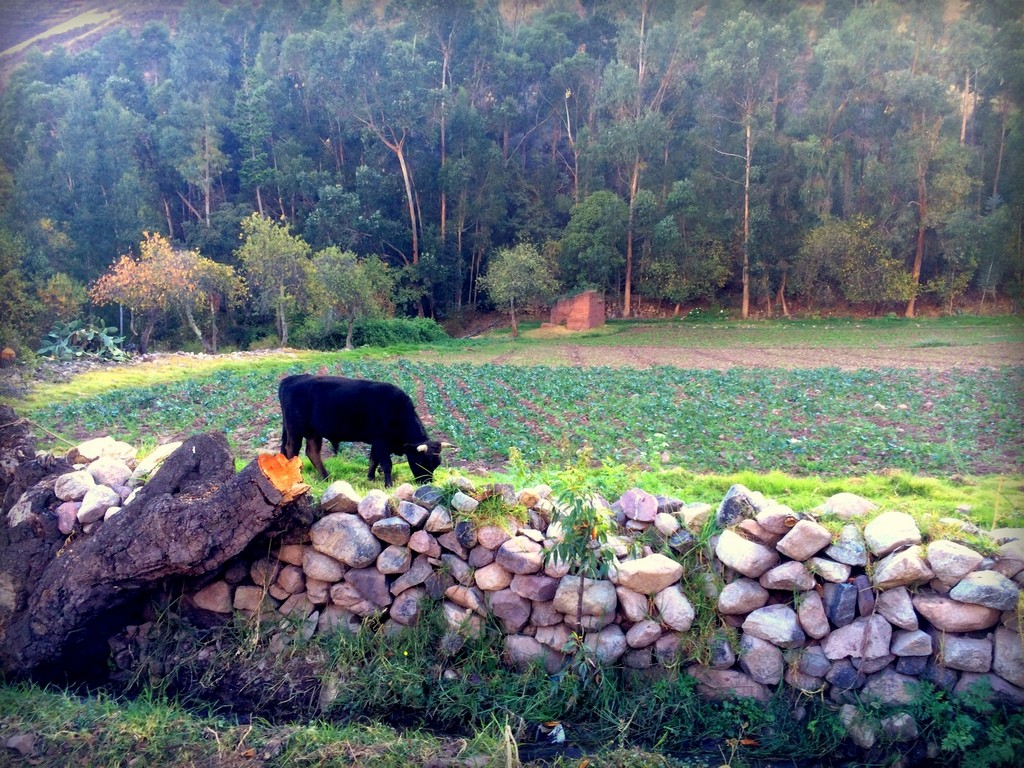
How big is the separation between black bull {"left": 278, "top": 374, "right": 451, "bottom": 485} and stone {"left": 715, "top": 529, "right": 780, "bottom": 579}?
3378 millimetres

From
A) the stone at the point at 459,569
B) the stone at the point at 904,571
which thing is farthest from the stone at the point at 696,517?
the stone at the point at 459,569

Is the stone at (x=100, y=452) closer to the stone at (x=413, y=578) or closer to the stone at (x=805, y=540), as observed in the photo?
the stone at (x=413, y=578)

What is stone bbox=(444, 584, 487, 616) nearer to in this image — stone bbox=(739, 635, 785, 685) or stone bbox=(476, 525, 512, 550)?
stone bbox=(476, 525, 512, 550)

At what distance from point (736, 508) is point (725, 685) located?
1381 millimetres

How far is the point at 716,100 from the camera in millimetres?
14547

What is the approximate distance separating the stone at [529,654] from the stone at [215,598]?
252 cm

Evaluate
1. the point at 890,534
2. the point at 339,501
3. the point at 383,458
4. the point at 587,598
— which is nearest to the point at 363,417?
the point at 383,458

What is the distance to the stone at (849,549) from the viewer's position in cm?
501

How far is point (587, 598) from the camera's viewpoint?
17.4 feet

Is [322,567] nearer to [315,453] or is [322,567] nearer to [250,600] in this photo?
[250,600]

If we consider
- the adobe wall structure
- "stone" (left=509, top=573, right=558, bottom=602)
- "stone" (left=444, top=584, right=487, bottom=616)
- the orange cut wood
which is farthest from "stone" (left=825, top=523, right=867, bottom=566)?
the adobe wall structure

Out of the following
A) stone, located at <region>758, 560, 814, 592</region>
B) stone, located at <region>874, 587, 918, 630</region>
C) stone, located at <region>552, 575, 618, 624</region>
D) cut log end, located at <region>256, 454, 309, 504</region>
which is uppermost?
cut log end, located at <region>256, 454, 309, 504</region>

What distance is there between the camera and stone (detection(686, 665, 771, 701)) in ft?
16.4

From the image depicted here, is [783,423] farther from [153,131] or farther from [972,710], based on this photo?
[153,131]
